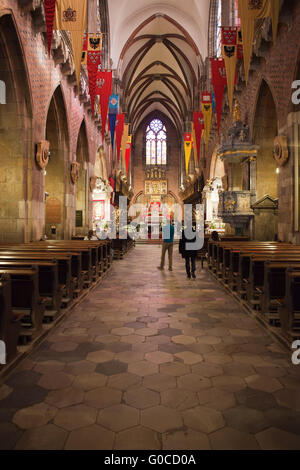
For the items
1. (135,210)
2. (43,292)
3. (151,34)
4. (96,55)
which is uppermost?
(151,34)

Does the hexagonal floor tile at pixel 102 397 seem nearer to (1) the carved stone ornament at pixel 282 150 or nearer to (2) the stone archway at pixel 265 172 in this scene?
(1) the carved stone ornament at pixel 282 150

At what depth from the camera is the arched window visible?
134 ft

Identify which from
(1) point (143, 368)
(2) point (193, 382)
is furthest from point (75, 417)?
(2) point (193, 382)

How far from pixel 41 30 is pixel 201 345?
925cm

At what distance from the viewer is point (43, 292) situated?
4.74 m

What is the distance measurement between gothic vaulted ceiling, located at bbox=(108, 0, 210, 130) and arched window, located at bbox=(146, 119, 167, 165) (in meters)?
5.24

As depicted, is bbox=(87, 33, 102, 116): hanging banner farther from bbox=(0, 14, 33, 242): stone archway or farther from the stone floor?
the stone floor

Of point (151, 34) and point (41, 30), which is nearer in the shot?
point (41, 30)

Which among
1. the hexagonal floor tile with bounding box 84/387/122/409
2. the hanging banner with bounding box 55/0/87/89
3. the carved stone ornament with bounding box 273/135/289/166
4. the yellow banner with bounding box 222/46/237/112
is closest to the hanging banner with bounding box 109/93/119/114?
the yellow banner with bounding box 222/46/237/112

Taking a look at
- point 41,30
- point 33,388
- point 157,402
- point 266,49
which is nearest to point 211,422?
point 157,402

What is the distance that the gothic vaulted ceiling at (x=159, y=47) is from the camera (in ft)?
69.8

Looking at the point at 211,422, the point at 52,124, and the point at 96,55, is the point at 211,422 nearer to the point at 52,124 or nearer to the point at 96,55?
the point at 52,124

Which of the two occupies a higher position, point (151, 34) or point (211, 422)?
point (151, 34)

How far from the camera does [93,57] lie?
470 inches
